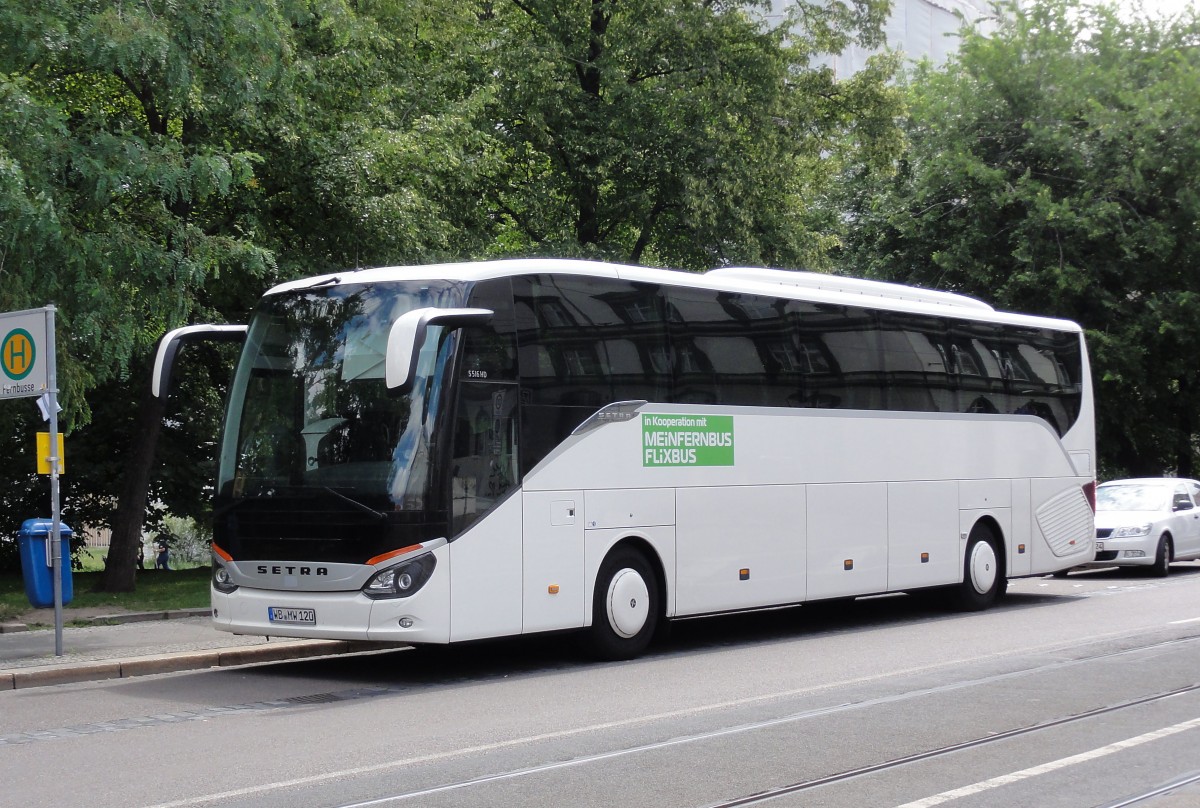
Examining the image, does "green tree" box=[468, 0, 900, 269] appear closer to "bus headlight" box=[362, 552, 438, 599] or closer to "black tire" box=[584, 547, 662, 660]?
"black tire" box=[584, 547, 662, 660]

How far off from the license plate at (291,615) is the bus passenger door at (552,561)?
1.85 m

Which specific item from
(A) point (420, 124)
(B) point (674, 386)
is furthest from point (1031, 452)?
(A) point (420, 124)

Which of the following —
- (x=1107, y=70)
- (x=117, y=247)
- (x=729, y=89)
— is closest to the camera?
(x=117, y=247)

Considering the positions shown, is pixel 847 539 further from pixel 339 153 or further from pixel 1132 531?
pixel 1132 531

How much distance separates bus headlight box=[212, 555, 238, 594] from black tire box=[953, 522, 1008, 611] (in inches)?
386

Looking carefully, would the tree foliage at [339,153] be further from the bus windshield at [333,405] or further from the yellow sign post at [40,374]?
the bus windshield at [333,405]

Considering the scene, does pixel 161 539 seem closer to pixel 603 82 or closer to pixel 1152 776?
pixel 603 82

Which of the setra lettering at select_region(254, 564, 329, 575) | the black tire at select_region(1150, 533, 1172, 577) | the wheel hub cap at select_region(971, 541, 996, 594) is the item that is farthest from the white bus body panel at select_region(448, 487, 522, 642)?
the black tire at select_region(1150, 533, 1172, 577)

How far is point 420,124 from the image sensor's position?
2122 centimetres

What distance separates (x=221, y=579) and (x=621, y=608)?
373cm

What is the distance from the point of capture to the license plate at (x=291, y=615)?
1153cm

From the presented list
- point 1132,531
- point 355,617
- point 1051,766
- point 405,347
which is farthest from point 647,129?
point 1051,766

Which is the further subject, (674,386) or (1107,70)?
(1107,70)

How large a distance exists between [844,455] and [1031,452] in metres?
4.51
